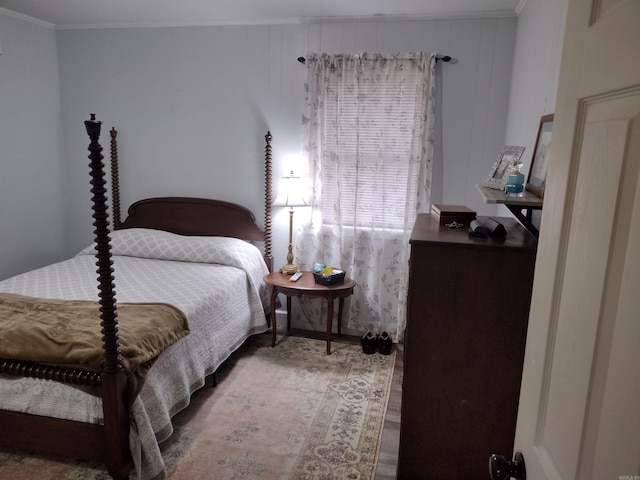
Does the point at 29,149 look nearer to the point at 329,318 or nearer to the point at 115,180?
the point at 115,180

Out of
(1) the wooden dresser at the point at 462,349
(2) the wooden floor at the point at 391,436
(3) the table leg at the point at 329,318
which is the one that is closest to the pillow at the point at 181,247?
(3) the table leg at the point at 329,318

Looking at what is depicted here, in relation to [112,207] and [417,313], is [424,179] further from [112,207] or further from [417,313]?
[112,207]

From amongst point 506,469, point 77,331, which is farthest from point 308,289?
point 506,469

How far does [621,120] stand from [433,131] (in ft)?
9.29

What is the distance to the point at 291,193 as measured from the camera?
345 cm

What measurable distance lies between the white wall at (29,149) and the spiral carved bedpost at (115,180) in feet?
1.85

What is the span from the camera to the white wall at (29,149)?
3.58m

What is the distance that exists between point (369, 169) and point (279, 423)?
1953 mm

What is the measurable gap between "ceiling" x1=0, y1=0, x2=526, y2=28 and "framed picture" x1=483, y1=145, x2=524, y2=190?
138cm

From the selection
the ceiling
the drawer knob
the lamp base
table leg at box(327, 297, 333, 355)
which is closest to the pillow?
the lamp base

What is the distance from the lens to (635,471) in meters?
0.54

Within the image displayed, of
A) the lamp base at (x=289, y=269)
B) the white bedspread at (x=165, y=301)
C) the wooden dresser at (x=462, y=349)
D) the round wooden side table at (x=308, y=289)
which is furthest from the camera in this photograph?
the lamp base at (x=289, y=269)

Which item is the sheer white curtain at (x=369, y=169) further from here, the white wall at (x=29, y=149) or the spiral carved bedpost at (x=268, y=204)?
the white wall at (x=29, y=149)

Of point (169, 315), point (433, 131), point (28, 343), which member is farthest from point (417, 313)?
point (433, 131)
